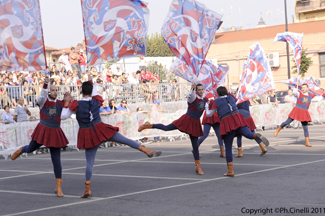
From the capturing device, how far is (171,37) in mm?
11539

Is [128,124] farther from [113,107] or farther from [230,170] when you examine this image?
[230,170]

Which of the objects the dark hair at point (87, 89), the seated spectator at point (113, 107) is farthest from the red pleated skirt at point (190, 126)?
the seated spectator at point (113, 107)

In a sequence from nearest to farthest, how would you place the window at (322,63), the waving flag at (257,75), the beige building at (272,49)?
the waving flag at (257,75) < the window at (322,63) < the beige building at (272,49)

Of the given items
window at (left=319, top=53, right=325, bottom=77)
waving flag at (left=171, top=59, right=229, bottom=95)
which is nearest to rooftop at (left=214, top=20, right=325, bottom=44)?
window at (left=319, top=53, right=325, bottom=77)

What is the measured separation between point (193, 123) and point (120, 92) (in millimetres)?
12785

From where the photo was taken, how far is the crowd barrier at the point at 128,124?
15.7 metres

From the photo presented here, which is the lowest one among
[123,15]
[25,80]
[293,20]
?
[25,80]

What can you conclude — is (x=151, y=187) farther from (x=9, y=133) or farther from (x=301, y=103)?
(x=9, y=133)

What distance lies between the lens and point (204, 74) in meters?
13.6

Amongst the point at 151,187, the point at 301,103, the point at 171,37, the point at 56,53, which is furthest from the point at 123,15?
the point at 56,53

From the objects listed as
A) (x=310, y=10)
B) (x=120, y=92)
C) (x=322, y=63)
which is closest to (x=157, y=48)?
(x=310, y=10)

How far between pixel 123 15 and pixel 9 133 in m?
7.36

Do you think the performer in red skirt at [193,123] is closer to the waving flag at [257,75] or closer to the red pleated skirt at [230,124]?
the red pleated skirt at [230,124]

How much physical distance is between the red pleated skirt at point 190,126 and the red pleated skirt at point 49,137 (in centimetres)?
259
